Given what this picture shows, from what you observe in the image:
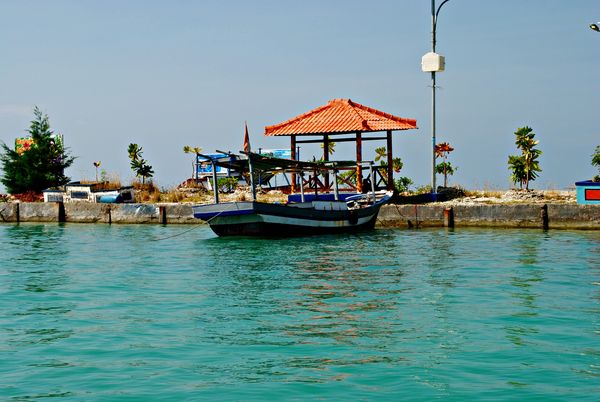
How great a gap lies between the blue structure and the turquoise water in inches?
261

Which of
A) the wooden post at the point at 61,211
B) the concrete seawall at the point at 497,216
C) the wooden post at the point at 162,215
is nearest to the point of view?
the concrete seawall at the point at 497,216

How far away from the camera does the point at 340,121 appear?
3197 centimetres

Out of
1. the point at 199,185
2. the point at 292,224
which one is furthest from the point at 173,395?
the point at 199,185

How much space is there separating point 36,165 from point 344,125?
57.9ft

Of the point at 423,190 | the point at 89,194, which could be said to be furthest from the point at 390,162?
the point at 89,194

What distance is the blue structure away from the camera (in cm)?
2588

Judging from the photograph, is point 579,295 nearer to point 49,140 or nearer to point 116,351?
point 116,351

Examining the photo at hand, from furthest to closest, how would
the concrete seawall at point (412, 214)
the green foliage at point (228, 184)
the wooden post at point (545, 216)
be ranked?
the green foliage at point (228, 184) < the wooden post at point (545, 216) < the concrete seawall at point (412, 214)

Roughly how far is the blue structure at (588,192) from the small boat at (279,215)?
720 centimetres

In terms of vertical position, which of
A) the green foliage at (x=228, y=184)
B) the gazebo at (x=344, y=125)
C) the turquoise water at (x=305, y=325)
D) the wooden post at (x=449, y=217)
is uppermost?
the gazebo at (x=344, y=125)

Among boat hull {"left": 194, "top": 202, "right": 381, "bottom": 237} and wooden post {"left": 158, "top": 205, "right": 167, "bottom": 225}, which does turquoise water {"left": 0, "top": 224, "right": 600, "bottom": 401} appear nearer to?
boat hull {"left": 194, "top": 202, "right": 381, "bottom": 237}

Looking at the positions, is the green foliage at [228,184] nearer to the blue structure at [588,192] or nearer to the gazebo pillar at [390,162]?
the gazebo pillar at [390,162]

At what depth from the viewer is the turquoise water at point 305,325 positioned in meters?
7.89

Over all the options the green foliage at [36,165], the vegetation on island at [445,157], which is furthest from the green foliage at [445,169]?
the green foliage at [36,165]
